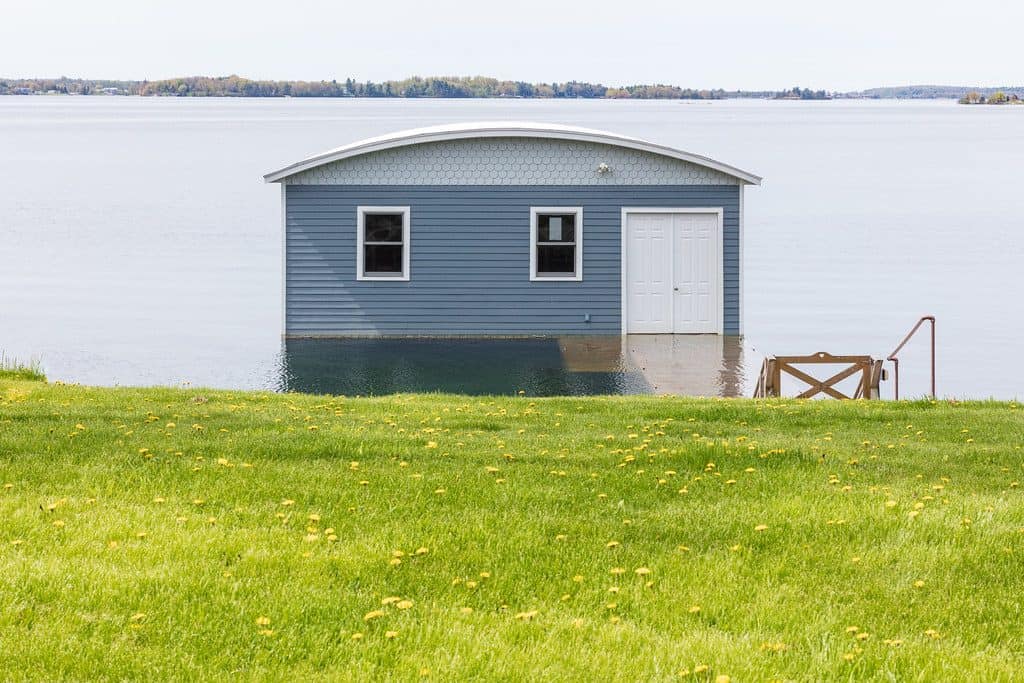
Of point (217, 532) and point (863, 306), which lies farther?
point (863, 306)

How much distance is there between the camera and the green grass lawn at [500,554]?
649 centimetres

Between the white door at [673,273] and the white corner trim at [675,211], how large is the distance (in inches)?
1.1

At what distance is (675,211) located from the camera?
2495cm

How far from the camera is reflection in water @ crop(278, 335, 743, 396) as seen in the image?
19.6 metres

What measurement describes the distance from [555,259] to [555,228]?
56cm

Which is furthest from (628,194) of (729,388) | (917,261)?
(917,261)

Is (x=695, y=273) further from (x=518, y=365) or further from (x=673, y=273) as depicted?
(x=518, y=365)

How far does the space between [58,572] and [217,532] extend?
1155 millimetres

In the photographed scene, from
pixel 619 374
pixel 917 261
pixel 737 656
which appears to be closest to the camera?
pixel 737 656

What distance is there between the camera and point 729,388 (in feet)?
62.6

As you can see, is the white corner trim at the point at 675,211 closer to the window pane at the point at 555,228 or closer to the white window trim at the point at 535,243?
the white window trim at the point at 535,243

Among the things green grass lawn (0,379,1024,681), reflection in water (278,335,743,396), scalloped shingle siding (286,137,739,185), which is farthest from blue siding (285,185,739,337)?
green grass lawn (0,379,1024,681)

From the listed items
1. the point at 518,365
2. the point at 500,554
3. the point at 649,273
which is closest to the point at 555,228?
the point at 649,273

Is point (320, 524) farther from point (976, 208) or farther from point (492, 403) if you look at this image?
point (976, 208)
